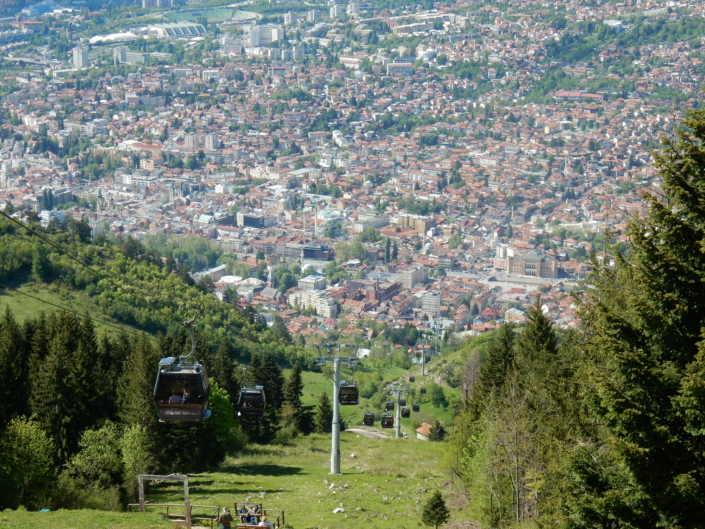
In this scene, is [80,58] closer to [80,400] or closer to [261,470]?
[261,470]

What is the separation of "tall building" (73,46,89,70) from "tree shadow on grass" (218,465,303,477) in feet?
537

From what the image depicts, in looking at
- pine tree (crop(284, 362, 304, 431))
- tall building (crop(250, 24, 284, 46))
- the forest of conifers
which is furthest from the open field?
tall building (crop(250, 24, 284, 46))

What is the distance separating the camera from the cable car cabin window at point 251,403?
18.1 meters

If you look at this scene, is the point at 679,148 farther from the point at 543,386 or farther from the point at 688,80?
the point at 688,80

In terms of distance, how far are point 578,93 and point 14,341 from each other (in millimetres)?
140440

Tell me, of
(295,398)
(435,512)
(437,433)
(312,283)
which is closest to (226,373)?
(295,398)

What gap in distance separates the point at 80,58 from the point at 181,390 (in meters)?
173

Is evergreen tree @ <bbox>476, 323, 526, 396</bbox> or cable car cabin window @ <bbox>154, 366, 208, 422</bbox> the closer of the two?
cable car cabin window @ <bbox>154, 366, 208, 422</bbox>

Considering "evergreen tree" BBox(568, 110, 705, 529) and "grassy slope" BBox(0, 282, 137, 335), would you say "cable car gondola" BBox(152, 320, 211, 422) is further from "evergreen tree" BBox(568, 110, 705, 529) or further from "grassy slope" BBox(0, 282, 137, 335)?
"grassy slope" BBox(0, 282, 137, 335)

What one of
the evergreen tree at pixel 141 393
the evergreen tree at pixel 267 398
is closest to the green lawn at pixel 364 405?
the evergreen tree at pixel 267 398

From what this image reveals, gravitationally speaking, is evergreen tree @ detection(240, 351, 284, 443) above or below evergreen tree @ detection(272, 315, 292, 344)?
above

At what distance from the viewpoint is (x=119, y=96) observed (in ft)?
523

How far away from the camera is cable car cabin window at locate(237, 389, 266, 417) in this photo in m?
18.1

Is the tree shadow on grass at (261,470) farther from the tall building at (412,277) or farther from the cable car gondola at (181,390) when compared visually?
the tall building at (412,277)
